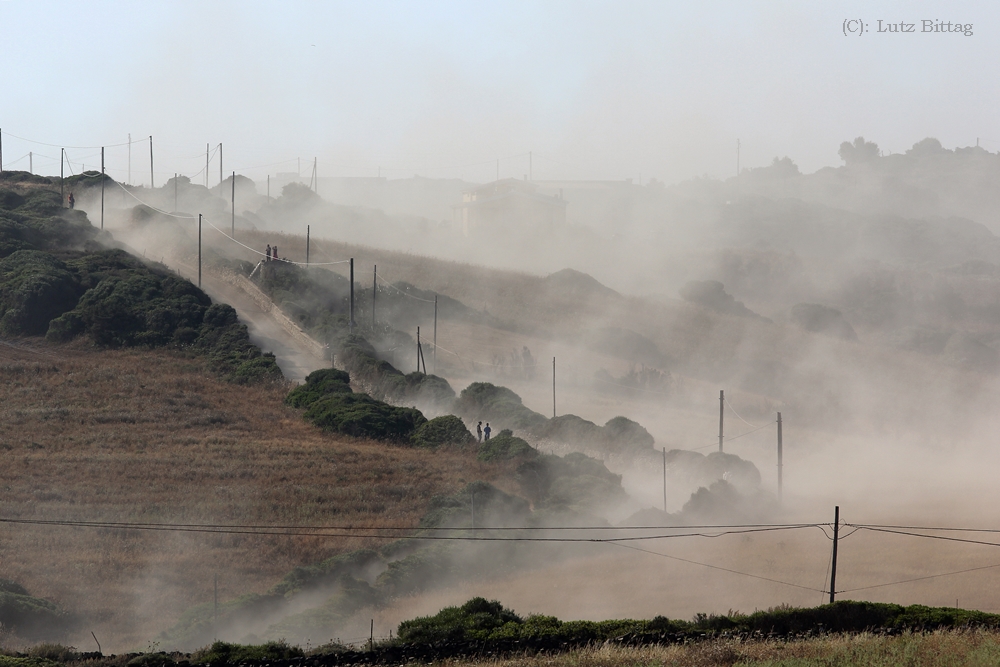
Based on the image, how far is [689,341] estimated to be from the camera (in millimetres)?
67125

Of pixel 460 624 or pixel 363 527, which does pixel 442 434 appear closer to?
pixel 363 527

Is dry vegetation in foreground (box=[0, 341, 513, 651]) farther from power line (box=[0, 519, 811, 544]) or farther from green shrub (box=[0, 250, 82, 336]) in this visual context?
green shrub (box=[0, 250, 82, 336])

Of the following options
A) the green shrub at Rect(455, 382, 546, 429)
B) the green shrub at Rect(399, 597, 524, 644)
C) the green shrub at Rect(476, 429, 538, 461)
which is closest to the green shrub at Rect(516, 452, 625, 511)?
the green shrub at Rect(476, 429, 538, 461)

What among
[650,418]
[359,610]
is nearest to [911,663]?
[359,610]

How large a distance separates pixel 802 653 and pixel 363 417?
26744 mm

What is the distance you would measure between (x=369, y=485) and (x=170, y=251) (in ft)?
138

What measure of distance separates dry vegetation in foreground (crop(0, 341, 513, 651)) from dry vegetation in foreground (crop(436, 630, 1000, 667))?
10.1m

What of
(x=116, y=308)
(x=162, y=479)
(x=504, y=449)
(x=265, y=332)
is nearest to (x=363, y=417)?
(x=504, y=449)

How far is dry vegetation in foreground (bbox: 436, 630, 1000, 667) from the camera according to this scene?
1352 centimetres

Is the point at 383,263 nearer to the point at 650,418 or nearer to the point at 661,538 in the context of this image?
the point at 650,418

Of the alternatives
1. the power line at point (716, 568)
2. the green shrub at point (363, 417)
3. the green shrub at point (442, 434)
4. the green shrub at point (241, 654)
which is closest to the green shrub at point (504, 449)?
the green shrub at point (442, 434)

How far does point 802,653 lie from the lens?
1452cm

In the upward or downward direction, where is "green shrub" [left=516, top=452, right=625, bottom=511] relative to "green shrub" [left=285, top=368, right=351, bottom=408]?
downward

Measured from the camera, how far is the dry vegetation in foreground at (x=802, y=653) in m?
13.5
